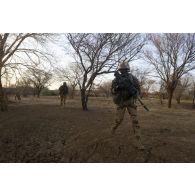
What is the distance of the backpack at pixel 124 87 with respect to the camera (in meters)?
4.54

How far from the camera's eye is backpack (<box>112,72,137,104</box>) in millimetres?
4539

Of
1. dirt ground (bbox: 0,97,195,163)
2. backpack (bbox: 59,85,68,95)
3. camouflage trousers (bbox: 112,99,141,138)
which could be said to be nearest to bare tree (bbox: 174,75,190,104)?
backpack (bbox: 59,85,68,95)

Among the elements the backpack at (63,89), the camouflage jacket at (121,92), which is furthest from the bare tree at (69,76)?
the camouflage jacket at (121,92)

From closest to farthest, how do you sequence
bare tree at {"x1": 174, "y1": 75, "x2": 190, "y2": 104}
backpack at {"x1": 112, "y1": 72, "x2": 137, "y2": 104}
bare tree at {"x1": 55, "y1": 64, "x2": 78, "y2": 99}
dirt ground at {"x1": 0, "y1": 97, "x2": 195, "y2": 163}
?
1. dirt ground at {"x1": 0, "y1": 97, "x2": 195, "y2": 163}
2. backpack at {"x1": 112, "y1": 72, "x2": 137, "y2": 104}
3. bare tree at {"x1": 55, "y1": 64, "x2": 78, "y2": 99}
4. bare tree at {"x1": 174, "y1": 75, "x2": 190, "y2": 104}

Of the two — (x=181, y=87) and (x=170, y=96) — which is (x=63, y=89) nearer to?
(x=170, y=96)

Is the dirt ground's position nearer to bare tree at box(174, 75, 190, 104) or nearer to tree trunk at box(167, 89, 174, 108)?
tree trunk at box(167, 89, 174, 108)

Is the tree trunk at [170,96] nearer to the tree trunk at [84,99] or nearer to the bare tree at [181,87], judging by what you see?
the bare tree at [181,87]

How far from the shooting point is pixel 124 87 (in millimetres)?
4562

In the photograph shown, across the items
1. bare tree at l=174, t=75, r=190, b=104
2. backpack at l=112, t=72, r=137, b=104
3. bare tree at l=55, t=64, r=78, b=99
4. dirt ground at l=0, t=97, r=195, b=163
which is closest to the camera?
dirt ground at l=0, t=97, r=195, b=163

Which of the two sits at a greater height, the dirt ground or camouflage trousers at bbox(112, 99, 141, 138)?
camouflage trousers at bbox(112, 99, 141, 138)

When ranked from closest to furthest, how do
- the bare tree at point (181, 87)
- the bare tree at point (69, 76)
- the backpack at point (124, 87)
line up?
the backpack at point (124, 87) → the bare tree at point (69, 76) → the bare tree at point (181, 87)

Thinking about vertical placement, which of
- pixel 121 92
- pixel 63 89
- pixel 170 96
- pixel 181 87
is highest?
pixel 181 87

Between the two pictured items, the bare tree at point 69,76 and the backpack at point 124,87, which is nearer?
the backpack at point 124,87

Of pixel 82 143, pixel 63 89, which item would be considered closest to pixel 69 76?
pixel 63 89
